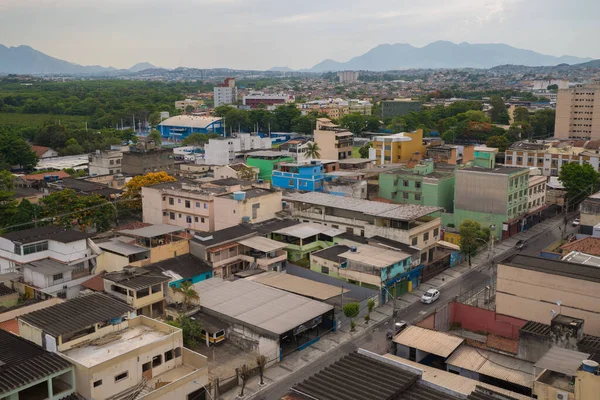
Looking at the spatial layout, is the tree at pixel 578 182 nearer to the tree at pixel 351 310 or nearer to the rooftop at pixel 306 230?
the rooftop at pixel 306 230

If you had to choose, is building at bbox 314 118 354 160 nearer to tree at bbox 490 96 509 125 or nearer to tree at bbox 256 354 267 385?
tree at bbox 256 354 267 385

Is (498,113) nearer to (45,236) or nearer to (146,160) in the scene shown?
(146,160)

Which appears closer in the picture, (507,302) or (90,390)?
(90,390)

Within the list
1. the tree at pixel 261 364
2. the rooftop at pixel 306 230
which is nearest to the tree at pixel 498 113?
the rooftop at pixel 306 230

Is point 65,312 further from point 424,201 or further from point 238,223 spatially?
point 424,201

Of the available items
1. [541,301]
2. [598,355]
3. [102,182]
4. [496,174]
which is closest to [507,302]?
[541,301]

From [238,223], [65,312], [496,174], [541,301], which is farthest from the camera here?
[496,174]
